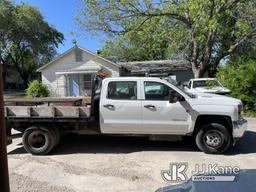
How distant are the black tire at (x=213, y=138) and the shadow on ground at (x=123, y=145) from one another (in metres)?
0.31

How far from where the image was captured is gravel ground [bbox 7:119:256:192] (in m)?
5.93

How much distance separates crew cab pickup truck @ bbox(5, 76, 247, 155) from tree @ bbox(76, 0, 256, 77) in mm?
9857

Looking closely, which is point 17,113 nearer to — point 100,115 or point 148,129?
point 100,115

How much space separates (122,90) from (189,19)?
44.0 ft

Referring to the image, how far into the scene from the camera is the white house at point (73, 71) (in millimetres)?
29156

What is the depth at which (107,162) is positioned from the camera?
24.0 ft

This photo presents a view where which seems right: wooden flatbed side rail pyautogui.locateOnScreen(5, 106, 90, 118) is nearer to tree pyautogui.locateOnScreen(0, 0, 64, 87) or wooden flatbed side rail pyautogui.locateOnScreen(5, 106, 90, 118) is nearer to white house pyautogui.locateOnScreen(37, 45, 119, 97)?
white house pyautogui.locateOnScreen(37, 45, 119, 97)

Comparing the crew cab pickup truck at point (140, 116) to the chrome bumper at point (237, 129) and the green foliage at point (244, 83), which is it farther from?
the green foliage at point (244, 83)

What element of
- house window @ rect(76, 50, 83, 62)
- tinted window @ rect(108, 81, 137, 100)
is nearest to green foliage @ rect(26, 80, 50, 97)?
house window @ rect(76, 50, 83, 62)

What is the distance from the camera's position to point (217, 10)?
58.2ft

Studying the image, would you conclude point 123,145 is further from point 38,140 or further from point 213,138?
point 213,138

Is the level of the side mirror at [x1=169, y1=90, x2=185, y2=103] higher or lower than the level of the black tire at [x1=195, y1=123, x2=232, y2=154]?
higher

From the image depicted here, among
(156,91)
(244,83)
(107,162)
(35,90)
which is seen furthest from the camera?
(35,90)

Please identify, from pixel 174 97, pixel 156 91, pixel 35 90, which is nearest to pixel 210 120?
pixel 174 97
